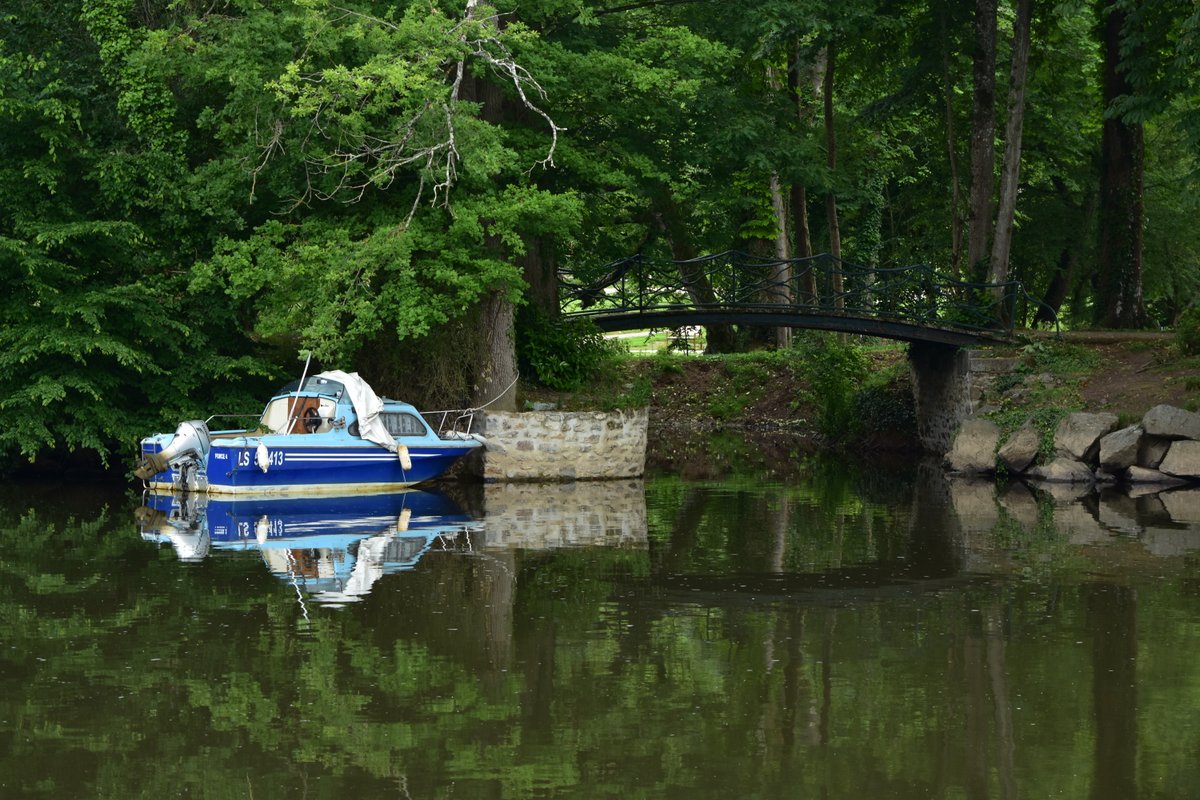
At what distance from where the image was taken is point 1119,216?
30797 mm

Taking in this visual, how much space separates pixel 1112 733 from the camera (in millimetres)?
8906

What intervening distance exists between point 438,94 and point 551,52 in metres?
3.19

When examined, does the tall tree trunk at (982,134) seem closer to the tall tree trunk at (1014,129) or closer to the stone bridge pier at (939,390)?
the tall tree trunk at (1014,129)

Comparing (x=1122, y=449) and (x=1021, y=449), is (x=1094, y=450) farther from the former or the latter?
(x=1021, y=449)

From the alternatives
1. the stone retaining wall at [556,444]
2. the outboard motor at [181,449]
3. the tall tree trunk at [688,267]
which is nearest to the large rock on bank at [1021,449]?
the tall tree trunk at [688,267]

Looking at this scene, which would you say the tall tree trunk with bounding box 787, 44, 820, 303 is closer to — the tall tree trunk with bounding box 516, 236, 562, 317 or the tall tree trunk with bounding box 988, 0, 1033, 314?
the tall tree trunk with bounding box 988, 0, 1033, 314

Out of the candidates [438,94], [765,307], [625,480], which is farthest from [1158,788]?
[765,307]

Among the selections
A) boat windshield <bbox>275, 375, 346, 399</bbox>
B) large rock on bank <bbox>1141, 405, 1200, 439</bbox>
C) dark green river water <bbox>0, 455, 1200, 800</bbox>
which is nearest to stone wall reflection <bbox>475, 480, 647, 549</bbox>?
dark green river water <bbox>0, 455, 1200, 800</bbox>

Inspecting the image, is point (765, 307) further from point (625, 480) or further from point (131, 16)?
point (131, 16)

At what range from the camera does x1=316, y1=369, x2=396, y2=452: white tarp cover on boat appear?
2300 centimetres

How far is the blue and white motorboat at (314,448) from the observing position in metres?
22.2

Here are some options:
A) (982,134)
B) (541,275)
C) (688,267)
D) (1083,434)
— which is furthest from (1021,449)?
(688,267)

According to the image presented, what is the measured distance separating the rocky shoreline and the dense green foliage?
3940 mm

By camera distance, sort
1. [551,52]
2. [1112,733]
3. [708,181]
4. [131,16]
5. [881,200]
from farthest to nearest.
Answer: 1. [881,200]
2. [708,181]
3. [131,16]
4. [551,52]
5. [1112,733]
